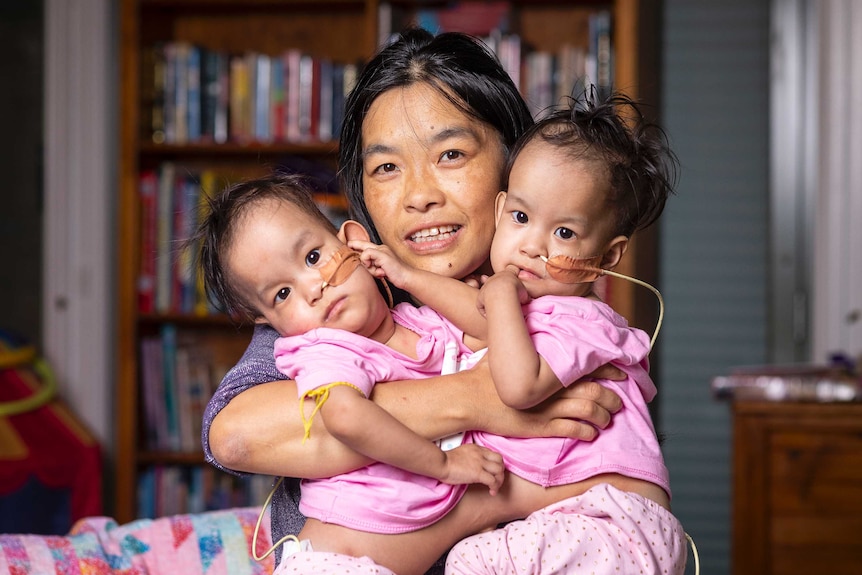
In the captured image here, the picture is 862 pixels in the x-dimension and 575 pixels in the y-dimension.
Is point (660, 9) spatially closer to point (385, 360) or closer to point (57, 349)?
point (57, 349)

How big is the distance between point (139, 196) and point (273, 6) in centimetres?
92

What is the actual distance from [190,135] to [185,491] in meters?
1.37

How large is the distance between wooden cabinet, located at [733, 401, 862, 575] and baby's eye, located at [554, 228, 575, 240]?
1.68 meters

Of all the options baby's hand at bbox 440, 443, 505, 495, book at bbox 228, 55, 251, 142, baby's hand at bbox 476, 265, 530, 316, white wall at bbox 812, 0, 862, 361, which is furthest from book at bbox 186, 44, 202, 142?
baby's hand at bbox 440, 443, 505, 495

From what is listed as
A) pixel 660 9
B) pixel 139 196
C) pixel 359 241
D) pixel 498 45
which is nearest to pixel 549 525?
pixel 359 241

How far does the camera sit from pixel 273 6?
12.3ft

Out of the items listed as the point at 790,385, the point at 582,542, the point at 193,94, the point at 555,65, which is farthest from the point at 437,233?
the point at 193,94

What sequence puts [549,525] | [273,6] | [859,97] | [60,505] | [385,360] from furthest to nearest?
[273,6]
[859,97]
[60,505]
[385,360]
[549,525]

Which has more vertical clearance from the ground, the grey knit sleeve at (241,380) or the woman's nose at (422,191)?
the woman's nose at (422,191)

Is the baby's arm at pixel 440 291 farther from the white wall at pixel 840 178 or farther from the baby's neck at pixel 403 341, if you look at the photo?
the white wall at pixel 840 178

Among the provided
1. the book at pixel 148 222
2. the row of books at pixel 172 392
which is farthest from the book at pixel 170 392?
the book at pixel 148 222

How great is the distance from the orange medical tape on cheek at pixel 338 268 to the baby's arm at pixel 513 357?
0.68ft

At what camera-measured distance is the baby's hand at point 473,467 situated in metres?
1.19

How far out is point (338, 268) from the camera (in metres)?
1.31
